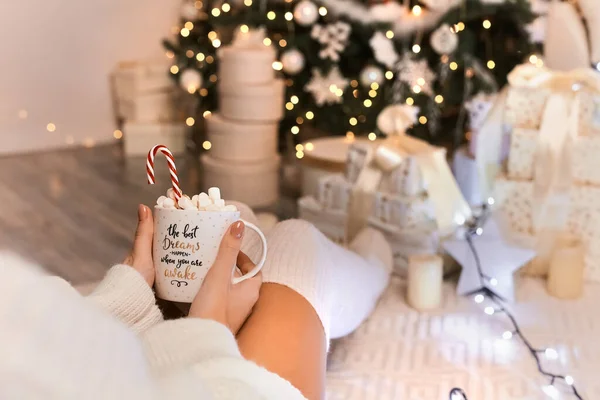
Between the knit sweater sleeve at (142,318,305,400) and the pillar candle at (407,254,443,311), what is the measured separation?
791 millimetres

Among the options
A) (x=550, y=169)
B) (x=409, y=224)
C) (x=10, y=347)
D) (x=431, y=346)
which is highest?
(x=10, y=347)

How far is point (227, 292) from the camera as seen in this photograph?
36.8 inches

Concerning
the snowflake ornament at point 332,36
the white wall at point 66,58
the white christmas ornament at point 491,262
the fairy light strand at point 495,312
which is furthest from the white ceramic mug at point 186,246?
the white wall at point 66,58

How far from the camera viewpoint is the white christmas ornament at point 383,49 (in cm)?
240

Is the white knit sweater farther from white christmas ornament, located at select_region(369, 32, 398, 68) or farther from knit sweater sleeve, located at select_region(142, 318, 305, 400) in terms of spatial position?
A: white christmas ornament, located at select_region(369, 32, 398, 68)

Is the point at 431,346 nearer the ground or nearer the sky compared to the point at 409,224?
nearer the ground

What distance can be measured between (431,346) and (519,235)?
45 cm

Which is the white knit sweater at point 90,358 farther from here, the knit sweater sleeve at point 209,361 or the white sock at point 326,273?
the white sock at point 326,273

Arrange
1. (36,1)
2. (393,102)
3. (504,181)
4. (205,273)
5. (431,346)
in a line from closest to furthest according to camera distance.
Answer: (205,273) → (431,346) → (504,181) → (393,102) → (36,1)

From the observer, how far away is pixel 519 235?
5.40 feet

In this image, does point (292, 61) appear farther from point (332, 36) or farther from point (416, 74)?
point (416, 74)

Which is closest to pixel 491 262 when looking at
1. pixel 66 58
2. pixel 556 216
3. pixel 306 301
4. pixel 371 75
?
pixel 556 216

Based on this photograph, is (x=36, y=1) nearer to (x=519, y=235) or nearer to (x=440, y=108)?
(x=440, y=108)

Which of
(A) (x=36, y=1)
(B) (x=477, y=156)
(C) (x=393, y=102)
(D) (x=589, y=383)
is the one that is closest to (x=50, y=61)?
(A) (x=36, y=1)
